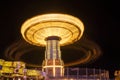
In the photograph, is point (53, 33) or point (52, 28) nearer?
point (52, 28)

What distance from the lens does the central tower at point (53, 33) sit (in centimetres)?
6219

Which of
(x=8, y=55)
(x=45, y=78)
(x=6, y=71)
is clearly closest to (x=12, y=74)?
(x=6, y=71)

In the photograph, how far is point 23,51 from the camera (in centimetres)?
7406

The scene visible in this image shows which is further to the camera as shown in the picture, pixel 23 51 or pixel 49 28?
pixel 23 51

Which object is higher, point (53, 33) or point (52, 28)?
point (52, 28)

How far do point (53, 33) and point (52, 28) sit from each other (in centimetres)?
203

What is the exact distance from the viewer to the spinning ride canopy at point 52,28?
6272 cm

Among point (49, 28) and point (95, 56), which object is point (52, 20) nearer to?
point (49, 28)

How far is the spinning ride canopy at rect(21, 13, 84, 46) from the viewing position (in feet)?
206

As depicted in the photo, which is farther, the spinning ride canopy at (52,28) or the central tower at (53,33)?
the spinning ride canopy at (52,28)

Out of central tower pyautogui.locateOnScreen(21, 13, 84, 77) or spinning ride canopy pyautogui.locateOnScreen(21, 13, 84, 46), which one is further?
spinning ride canopy pyautogui.locateOnScreen(21, 13, 84, 46)

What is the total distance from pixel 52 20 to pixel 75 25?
226 inches

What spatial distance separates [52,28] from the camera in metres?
67.4

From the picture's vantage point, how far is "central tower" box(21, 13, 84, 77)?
6219cm
